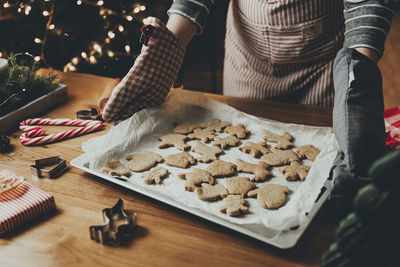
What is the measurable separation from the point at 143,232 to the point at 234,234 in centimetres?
21

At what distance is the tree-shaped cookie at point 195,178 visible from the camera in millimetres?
987

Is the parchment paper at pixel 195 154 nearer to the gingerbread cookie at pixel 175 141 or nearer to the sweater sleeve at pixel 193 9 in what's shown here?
the gingerbread cookie at pixel 175 141

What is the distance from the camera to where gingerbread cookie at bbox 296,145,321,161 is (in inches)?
44.4

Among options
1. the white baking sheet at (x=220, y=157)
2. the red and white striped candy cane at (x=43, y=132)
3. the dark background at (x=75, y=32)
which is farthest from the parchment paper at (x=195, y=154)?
the dark background at (x=75, y=32)

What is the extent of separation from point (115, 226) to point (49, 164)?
0.37 m

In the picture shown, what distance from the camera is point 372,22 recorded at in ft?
3.88

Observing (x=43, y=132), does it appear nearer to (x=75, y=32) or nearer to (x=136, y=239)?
(x=136, y=239)

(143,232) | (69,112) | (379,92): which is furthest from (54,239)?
(379,92)

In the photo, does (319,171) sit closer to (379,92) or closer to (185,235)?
(379,92)

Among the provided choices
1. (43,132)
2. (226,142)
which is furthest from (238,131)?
(43,132)

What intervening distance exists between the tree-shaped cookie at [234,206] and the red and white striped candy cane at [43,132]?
2.03ft

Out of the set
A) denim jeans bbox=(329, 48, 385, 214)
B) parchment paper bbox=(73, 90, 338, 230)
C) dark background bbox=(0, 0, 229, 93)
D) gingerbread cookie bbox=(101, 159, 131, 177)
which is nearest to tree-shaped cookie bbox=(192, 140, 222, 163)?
parchment paper bbox=(73, 90, 338, 230)

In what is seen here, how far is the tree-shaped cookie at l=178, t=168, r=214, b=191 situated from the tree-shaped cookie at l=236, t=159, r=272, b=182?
0.10 meters

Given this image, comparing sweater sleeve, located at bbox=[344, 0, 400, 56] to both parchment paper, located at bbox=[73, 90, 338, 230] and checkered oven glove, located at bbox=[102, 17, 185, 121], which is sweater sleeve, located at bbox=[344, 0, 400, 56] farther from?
checkered oven glove, located at bbox=[102, 17, 185, 121]
